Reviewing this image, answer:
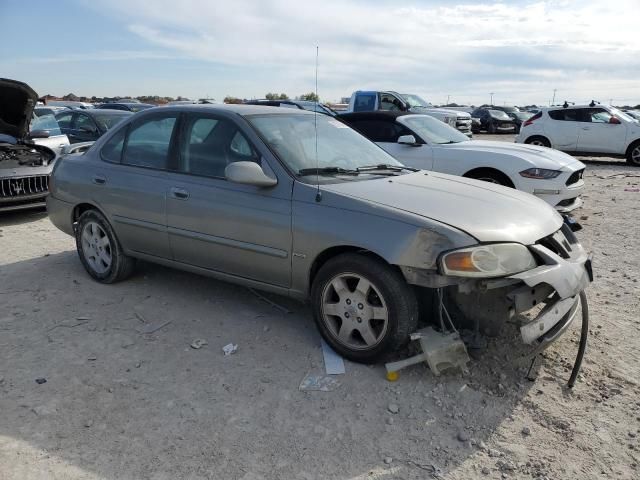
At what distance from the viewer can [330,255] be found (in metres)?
3.56

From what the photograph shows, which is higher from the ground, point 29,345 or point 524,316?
point 524,316

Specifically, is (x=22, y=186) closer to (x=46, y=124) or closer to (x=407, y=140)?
(x=46, y=124)

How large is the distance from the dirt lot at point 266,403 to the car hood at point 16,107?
15.0 feet

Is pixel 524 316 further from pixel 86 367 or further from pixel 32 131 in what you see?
pixel 32 131

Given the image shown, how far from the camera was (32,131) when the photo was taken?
27.9 feet

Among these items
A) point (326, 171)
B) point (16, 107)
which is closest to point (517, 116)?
point (16, 107)

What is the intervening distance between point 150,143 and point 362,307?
2448mm

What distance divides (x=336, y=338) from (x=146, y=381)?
1226mm

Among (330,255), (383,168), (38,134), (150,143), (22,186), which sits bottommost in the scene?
(22,186)

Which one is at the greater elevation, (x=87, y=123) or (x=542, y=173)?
(x=87, y=123)

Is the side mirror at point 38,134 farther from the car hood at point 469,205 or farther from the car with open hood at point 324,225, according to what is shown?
the car hood at point 469,205

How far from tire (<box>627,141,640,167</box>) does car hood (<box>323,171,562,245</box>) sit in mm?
12459

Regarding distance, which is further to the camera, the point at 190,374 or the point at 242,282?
the point at 242,282

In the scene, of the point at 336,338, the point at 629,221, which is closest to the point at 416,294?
the point at 336,338
